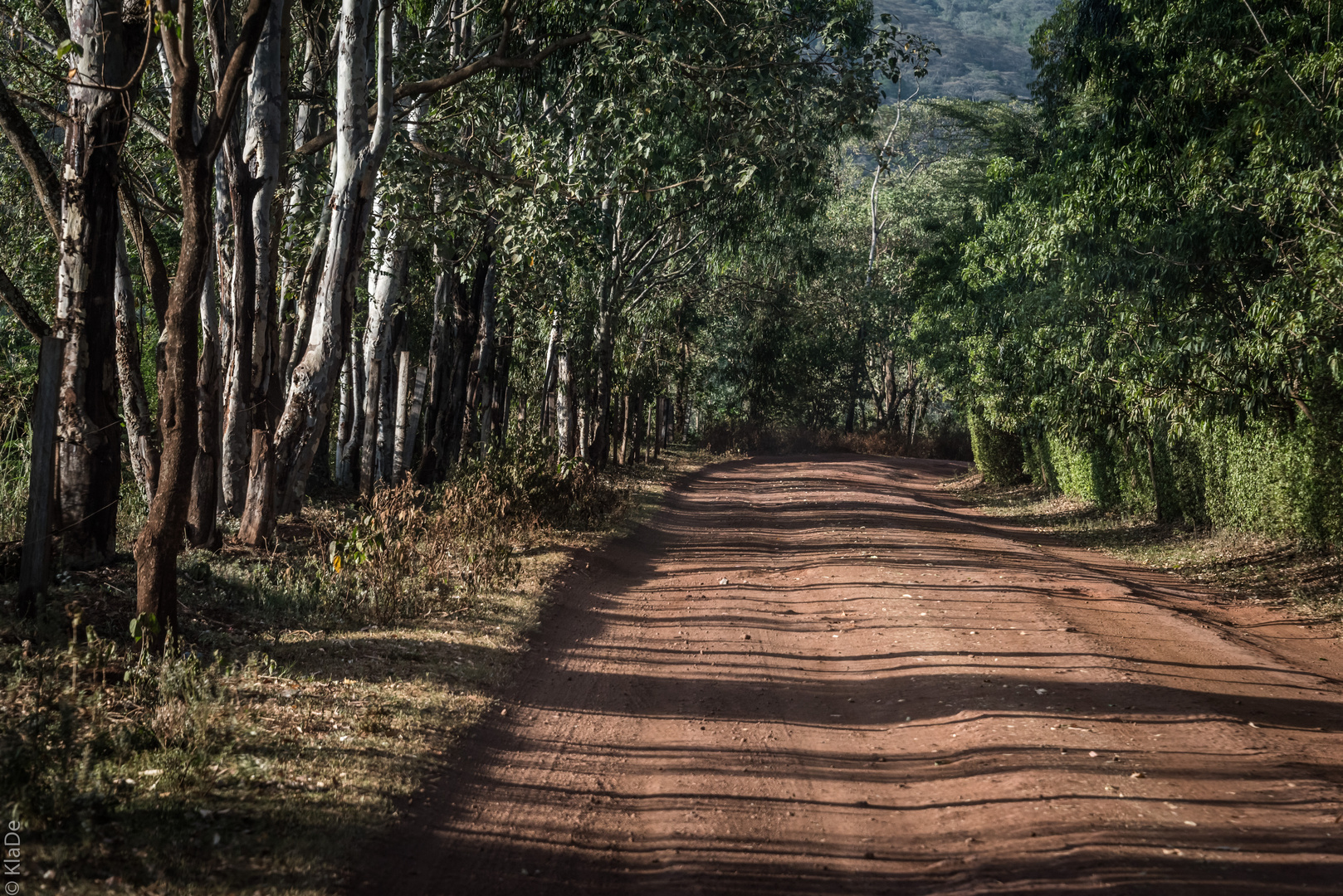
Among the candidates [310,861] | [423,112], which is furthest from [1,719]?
[423,112]

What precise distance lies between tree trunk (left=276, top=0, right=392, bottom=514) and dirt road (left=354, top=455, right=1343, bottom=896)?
3.28 metres

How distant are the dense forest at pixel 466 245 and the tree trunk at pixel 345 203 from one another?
33mm

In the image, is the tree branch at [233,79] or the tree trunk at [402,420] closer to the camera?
the tree branch at [233,79]

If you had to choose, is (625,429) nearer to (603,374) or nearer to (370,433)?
(603,374)

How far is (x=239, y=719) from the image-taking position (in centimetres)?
559

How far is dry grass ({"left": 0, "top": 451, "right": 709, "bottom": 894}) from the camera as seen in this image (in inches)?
163

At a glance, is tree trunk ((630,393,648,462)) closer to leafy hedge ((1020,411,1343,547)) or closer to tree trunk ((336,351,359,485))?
tree trunk ((336,351,359,485))

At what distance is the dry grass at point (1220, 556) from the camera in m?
11.4

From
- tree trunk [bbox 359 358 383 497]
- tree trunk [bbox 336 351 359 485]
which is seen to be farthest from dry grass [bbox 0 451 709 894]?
tree trunk [bbox 336 351 359 485]

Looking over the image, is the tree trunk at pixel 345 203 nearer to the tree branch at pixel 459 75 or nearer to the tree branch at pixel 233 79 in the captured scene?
the tree branch at pixel 459 75

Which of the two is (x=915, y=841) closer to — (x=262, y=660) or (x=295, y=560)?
(x=262, y=660)

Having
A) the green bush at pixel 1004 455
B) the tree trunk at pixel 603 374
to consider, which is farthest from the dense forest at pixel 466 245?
the green bush at pixel 1004 455

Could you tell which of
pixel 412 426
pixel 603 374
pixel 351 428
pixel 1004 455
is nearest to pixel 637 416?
pixel 603 374

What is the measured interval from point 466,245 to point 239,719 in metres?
10.9
